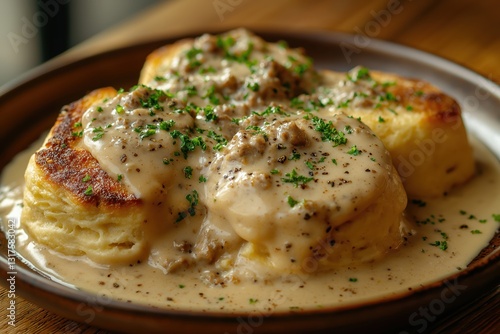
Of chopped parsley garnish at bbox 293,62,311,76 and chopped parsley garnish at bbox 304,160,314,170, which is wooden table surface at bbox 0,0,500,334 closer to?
chopped parsley garnish at bbox 293,62,311,76

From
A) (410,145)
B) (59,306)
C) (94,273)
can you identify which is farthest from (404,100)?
(59,306)

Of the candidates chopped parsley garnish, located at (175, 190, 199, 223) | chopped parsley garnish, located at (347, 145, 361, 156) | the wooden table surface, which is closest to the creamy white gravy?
chopped parsley garnish, located at (175, 190, 199, 223)

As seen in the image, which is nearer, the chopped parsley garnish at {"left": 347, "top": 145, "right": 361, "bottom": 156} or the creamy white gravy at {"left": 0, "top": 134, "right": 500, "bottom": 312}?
the creamy white gravy at {"left": 0, "top": 134, "right": 500, "bottom": 312}

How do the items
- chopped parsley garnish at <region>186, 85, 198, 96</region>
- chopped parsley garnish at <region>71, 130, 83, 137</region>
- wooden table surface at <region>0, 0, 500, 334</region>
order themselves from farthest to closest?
wooden table surface at <region>0, 0, 500, 334</region>
chopped parsley garnish at <region>186, 85, 198, 96</region>
chopped parsley garnish at <region>71, 130, 83, 137</region>

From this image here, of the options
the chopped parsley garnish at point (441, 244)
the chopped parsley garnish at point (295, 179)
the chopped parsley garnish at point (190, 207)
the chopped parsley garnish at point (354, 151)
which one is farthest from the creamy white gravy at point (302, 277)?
the chopped parsley garnish at point (354, 151)

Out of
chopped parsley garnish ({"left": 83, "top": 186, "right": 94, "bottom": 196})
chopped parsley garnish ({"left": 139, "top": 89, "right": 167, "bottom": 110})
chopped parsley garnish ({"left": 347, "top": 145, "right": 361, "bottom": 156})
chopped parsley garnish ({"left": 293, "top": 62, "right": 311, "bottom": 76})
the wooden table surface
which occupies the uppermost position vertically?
chopped parsley garnish ({"left": 83, "top": 186, "right": 94, "bottom": 196})

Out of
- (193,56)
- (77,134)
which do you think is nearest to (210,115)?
(77,134)

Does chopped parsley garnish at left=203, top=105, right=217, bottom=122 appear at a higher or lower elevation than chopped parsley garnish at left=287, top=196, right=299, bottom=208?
higher

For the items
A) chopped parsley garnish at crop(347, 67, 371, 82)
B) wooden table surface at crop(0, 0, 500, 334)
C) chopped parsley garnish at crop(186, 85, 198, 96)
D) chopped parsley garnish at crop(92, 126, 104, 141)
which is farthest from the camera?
wooden table surface at crop(0, 0, 500, 334)
